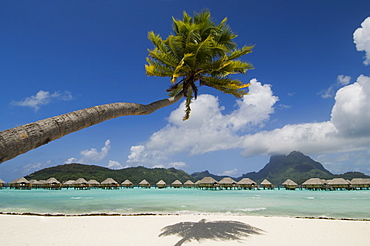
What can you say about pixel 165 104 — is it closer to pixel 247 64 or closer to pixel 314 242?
pixel 247 64

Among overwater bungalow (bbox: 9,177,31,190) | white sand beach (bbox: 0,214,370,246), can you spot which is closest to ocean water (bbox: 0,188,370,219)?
white sand beach (bbox: 0,214,370,246)

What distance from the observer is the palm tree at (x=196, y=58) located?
20.5 feet

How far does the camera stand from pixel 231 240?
22.9 feet

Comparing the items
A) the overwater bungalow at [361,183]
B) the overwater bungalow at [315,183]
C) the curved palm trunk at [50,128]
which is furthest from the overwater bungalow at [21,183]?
the overwater bungalow at [361,183]

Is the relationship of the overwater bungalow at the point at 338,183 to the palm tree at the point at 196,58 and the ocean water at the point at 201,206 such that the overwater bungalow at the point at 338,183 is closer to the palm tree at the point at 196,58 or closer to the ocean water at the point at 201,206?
the ocean water at the point at 201,206

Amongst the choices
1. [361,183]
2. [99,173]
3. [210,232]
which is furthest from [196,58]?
[99,173]

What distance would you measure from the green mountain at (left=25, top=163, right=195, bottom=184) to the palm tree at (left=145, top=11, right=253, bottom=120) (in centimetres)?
7969

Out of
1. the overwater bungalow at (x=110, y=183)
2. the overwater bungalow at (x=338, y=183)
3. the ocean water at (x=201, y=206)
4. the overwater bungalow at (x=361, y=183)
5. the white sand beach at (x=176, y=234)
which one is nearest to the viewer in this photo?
the white sand beach at (x=176, y=234)

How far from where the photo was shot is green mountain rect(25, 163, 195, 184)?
8000cm

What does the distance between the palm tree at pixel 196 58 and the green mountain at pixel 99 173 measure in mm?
79689

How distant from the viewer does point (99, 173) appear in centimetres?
8850

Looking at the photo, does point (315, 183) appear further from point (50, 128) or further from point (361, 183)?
point (50, 128)

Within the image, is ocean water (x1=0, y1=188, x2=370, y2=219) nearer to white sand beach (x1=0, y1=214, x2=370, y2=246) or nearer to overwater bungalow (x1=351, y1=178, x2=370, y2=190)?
white sand beach (x1=0, y1=214, x2=370, y2=246)

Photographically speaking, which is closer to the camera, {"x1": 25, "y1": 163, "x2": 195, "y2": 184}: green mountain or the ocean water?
the ocean water
